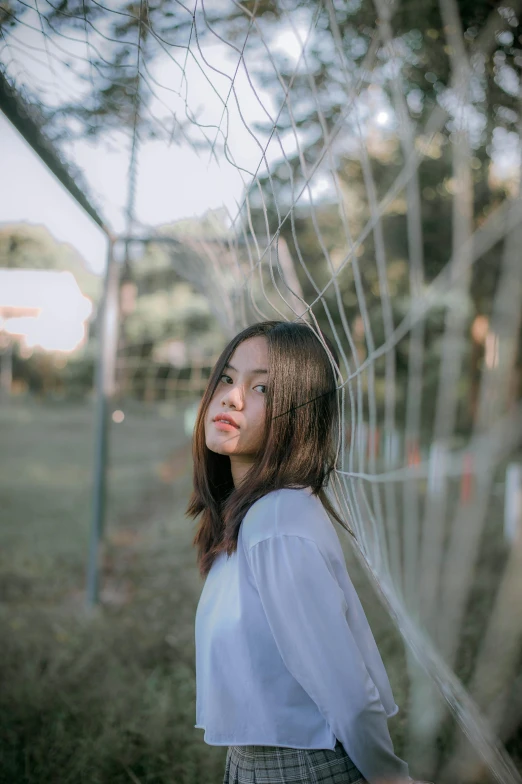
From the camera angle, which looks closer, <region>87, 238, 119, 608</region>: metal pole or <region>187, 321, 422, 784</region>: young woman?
<region>187, 321, 422, 784</region>: young woman

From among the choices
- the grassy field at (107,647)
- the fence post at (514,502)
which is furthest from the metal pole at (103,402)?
the fence post at (514,502)

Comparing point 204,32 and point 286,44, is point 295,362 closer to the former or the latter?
point 204,32

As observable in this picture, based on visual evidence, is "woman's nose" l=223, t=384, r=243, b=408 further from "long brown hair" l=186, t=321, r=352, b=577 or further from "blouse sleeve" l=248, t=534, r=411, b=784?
"blouse sleeve" l=248, t=534, r=411, b=784

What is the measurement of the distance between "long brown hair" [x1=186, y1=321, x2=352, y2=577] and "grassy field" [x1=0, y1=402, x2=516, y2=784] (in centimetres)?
121

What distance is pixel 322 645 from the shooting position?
3.36 feet

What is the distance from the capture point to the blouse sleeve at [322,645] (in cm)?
102

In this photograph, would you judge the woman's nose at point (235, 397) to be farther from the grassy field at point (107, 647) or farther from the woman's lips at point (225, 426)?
the grassy field at point (107, 647)

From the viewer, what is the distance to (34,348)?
17.4 metres

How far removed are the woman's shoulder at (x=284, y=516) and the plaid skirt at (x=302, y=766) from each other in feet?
1.15

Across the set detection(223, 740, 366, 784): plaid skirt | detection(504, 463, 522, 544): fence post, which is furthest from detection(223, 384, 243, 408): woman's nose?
detection(504, 463, 522, 544): fence post

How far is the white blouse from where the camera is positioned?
1025 millimetres

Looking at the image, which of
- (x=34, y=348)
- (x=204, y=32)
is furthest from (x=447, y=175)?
(x=34, y=348)

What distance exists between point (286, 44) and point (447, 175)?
9.46 ft

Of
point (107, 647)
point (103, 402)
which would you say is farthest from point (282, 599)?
point (103, 402)
